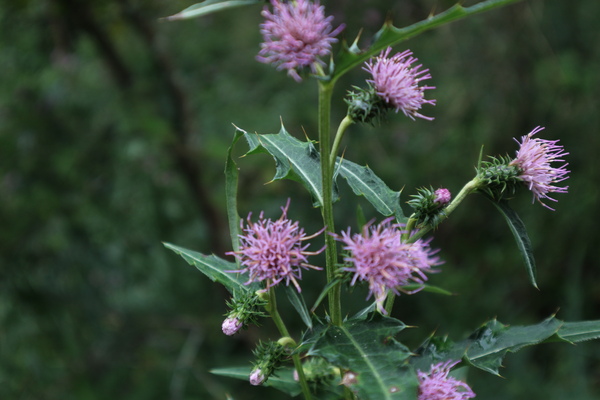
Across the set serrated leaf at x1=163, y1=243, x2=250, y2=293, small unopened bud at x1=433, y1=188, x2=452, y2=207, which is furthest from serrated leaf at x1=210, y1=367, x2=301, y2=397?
small unopened bud at x1=433, y1=188, x2=452, y2=207

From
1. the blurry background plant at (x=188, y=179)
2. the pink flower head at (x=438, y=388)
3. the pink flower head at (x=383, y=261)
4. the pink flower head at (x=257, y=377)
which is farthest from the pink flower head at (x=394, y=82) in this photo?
the blurry background plant at (x=188, y=179)

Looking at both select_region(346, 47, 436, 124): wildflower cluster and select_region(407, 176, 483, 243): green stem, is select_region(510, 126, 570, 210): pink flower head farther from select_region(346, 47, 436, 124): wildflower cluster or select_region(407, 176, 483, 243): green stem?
select_region(346, 47, 436, 124): wildflower cluster

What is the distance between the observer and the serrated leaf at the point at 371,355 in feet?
3.16

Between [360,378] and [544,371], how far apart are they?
3.82m

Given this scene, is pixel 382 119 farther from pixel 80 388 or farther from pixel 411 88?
pixel 80 388

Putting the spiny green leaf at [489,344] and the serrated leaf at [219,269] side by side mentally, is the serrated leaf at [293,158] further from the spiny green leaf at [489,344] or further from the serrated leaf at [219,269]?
the spiny green leaf at [489,344]

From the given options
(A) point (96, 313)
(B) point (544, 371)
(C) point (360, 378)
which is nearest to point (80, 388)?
(A) point (96, 313)

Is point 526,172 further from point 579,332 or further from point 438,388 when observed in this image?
point 438,388

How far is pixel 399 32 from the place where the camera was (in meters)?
0.96

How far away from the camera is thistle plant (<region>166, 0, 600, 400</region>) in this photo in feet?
3.41

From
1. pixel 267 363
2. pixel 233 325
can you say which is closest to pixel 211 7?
pixel 233 325

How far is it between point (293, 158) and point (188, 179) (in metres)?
2.55

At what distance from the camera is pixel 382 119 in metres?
1.21

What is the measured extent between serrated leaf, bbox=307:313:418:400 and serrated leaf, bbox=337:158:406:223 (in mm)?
295
